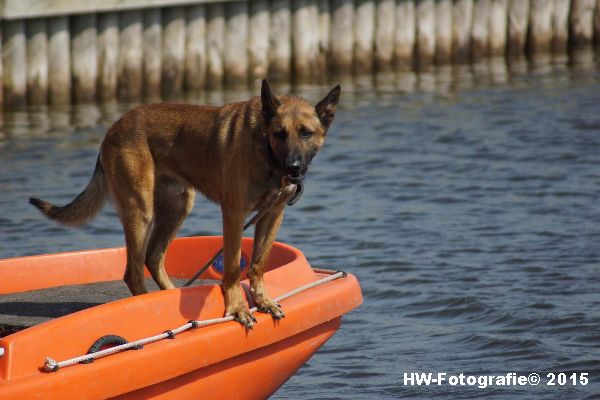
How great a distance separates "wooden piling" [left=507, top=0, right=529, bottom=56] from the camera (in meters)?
20.6

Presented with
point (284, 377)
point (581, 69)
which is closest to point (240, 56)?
point (581, 69)

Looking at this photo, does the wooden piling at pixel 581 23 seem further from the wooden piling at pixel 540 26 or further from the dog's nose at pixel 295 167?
the dog's nose at pixel 295 167

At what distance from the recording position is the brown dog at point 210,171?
6.56 m

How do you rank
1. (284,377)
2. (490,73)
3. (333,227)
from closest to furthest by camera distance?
1. (284,377)
2. (333,227)
3. (490,73)

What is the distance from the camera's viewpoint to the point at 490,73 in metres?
20.4

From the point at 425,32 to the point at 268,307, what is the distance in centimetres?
1374

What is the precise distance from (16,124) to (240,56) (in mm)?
3843

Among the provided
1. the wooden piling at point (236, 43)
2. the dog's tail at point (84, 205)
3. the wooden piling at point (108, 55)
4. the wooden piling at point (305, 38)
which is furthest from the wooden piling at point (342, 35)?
the dog's tail at point (84, 205)

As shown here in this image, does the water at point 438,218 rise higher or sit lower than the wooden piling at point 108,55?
lower

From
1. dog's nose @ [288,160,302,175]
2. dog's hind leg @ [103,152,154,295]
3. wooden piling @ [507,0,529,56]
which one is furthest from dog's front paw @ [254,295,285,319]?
wooden piling @ [507,0,529,56]

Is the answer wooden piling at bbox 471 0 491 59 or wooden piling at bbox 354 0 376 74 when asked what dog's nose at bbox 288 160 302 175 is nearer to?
wooden piling at bbox 354 0 376 74

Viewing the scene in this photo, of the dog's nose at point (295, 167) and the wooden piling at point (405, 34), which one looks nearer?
the dog's nose at point (295, 167)

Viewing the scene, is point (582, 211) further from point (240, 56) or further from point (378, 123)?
point (240, 56)

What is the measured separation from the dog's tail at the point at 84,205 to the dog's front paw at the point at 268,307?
1316 mm
